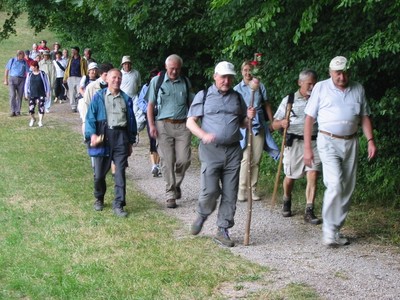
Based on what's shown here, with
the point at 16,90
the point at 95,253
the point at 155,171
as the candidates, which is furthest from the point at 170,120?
the point at 16,90

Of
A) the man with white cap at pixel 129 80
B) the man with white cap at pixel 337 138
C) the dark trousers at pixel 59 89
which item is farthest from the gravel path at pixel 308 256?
the dark trousers at pixel 59 89

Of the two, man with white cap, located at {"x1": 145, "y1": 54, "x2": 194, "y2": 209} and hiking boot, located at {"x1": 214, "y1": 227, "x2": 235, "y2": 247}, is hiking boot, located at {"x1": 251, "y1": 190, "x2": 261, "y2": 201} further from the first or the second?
hiking boot, located at {"x1": 214, "y1": 227, "x2": 235, "y2": 247}

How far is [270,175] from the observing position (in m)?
12.8

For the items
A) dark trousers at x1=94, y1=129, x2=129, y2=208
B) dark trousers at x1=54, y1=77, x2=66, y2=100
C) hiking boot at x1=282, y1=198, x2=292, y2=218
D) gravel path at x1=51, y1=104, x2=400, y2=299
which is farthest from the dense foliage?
dark trousers at x1=54, y1=77, x2=66, y2=100

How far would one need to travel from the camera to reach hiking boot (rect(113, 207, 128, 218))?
394 inches

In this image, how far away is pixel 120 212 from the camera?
397 inches

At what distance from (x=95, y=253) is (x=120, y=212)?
70.8 inches

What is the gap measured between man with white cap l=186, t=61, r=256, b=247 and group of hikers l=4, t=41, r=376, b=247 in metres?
0.01

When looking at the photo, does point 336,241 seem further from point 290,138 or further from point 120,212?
point 120,212

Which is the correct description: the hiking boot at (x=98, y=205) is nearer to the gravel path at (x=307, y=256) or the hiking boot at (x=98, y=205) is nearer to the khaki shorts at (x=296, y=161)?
the gravel path at (x=307, y=256)

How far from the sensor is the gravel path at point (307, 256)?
710cm

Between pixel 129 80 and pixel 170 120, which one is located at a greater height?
pixel 129 80

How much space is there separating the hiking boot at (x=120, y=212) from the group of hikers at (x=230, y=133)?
0.01 metres

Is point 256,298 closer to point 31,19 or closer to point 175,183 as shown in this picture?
point 175,183
